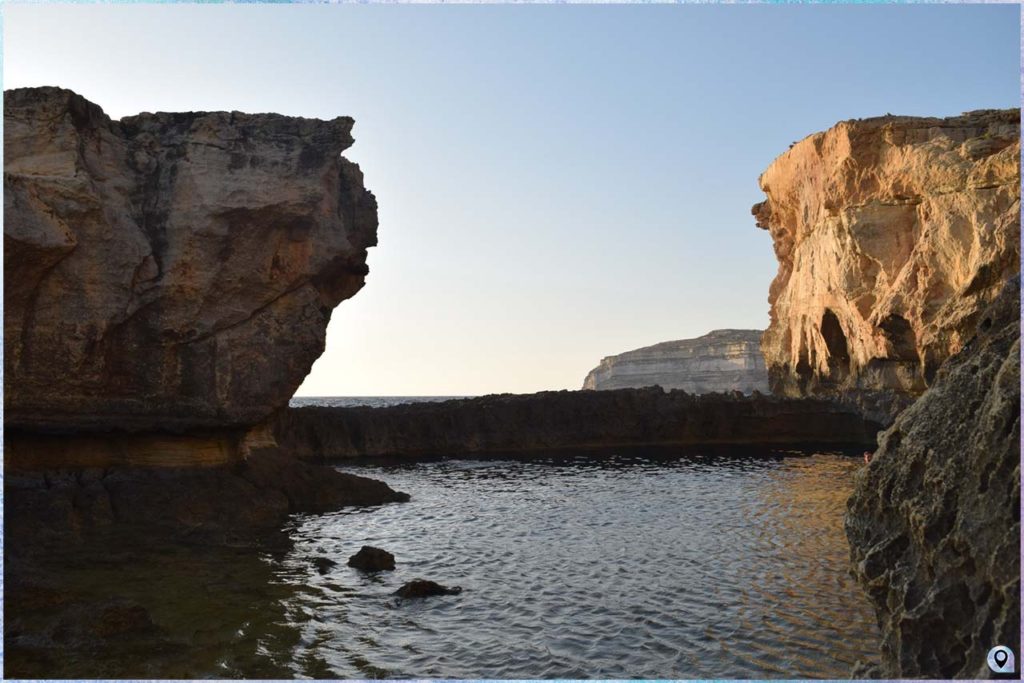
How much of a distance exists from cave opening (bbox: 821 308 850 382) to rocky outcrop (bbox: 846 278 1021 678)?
4897cm

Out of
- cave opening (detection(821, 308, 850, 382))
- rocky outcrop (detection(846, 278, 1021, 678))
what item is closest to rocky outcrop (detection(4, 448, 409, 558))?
rocky outcrop (detection(846, 278, 1021, 678))

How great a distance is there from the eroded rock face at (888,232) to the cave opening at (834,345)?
67 millimetres

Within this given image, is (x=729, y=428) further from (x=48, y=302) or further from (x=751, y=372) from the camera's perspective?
(x=751, y=372)

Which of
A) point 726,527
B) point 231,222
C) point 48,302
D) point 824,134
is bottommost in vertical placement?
point 726,527

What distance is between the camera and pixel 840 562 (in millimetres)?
14289

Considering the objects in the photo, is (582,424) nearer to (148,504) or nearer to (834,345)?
(834,345)

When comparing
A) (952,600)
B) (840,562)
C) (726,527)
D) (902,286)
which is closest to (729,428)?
(902,286)

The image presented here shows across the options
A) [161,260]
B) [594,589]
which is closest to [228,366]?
[161,260]

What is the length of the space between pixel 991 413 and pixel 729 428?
42235 millimetres

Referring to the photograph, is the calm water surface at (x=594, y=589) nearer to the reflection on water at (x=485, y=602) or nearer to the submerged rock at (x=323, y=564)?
the reflection on water at (x=485, y=602)

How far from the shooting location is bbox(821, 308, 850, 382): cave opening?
169 ft

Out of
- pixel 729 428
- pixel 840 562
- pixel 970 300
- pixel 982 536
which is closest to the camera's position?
pixel 982 536

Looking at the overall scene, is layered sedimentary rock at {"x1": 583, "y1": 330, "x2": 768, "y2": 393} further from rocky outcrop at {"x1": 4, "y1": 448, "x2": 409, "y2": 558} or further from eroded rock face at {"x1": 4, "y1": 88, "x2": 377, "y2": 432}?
rocky outcrop at {"x1": 4, "y1": 448, "x2": 409, "y2": 558}

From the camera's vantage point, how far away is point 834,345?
52.1m
